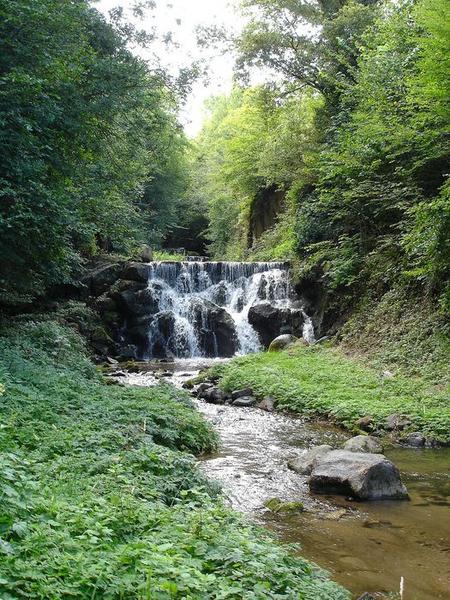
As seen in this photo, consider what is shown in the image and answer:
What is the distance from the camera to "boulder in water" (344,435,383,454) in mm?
8875

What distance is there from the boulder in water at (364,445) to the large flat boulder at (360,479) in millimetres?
1064

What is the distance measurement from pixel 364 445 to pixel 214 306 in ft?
46.5

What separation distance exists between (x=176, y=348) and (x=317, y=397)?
416 inches

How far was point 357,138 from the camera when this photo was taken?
1719 cm

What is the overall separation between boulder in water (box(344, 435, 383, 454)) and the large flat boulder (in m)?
1.06

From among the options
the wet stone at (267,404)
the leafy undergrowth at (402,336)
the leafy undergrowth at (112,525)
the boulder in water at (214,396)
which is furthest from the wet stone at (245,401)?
the leafy undergrowth at (112,525)

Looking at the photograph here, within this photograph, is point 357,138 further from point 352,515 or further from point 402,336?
point 352,515

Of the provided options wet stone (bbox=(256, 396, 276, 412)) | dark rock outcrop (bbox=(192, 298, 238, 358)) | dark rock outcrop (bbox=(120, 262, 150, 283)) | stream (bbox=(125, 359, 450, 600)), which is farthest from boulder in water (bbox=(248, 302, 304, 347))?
stream (bbox=(125, 359, 450, 600))

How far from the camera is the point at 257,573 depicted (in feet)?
11.9

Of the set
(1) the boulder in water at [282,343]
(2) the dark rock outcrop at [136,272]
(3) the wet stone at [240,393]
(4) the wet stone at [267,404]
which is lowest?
(4) the wet stone at [267,404]

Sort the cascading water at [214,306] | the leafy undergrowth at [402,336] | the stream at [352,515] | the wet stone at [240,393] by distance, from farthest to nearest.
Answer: the cascading water at [214,306], the wet stone at [240,393], the leafy undergrowth at [402,336], the stream at [352,515]

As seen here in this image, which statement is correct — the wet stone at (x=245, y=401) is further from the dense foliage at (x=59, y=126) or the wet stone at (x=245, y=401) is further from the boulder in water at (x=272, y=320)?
the boulder in water at (x=272, y=320)

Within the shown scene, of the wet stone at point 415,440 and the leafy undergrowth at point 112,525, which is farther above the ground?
the leafy undergrowth at point 112,525

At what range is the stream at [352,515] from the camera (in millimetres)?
5172
